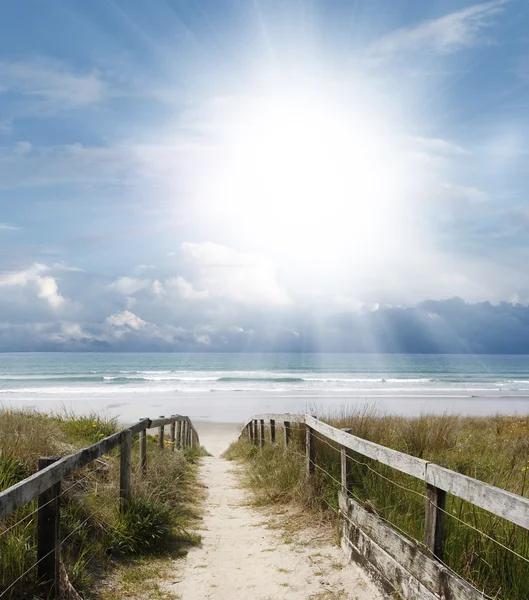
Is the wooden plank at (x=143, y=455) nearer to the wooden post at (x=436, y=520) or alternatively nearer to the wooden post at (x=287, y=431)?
the wooden post at (x=287, y=431)

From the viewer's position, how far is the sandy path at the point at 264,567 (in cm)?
498

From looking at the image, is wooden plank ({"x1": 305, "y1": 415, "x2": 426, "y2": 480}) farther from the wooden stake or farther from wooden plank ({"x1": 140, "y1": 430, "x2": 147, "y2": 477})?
the wooden stake

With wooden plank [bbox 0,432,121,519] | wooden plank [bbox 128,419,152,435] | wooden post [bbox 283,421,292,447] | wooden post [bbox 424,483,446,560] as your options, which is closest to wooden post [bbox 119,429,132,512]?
wooden plank [bbox 128,419,152,435]

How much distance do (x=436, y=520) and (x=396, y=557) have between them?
75cm

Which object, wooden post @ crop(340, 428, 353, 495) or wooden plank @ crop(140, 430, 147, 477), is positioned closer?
wooden post @ crop(340, 428, 353, 495)

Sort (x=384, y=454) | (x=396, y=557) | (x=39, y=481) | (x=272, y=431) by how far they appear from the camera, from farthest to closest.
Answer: (x=272, y=431) < (x=384, y=454) < (x=396, y=557) < (x=39, y=481)

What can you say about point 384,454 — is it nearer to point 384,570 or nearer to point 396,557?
point 396,557

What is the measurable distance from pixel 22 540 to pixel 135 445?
6874 millimetres

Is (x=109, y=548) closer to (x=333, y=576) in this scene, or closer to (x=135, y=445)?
(x=333, y=576)

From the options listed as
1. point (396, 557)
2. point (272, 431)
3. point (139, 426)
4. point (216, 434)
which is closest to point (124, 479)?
point (139, 426)

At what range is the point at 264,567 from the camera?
5.61 metres

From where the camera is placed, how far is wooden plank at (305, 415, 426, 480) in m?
4.21

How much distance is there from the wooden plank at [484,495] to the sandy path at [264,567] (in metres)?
1.43

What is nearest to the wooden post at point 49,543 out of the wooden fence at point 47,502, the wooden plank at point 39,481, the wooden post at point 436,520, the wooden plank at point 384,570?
the wooden fence at point 47,502
